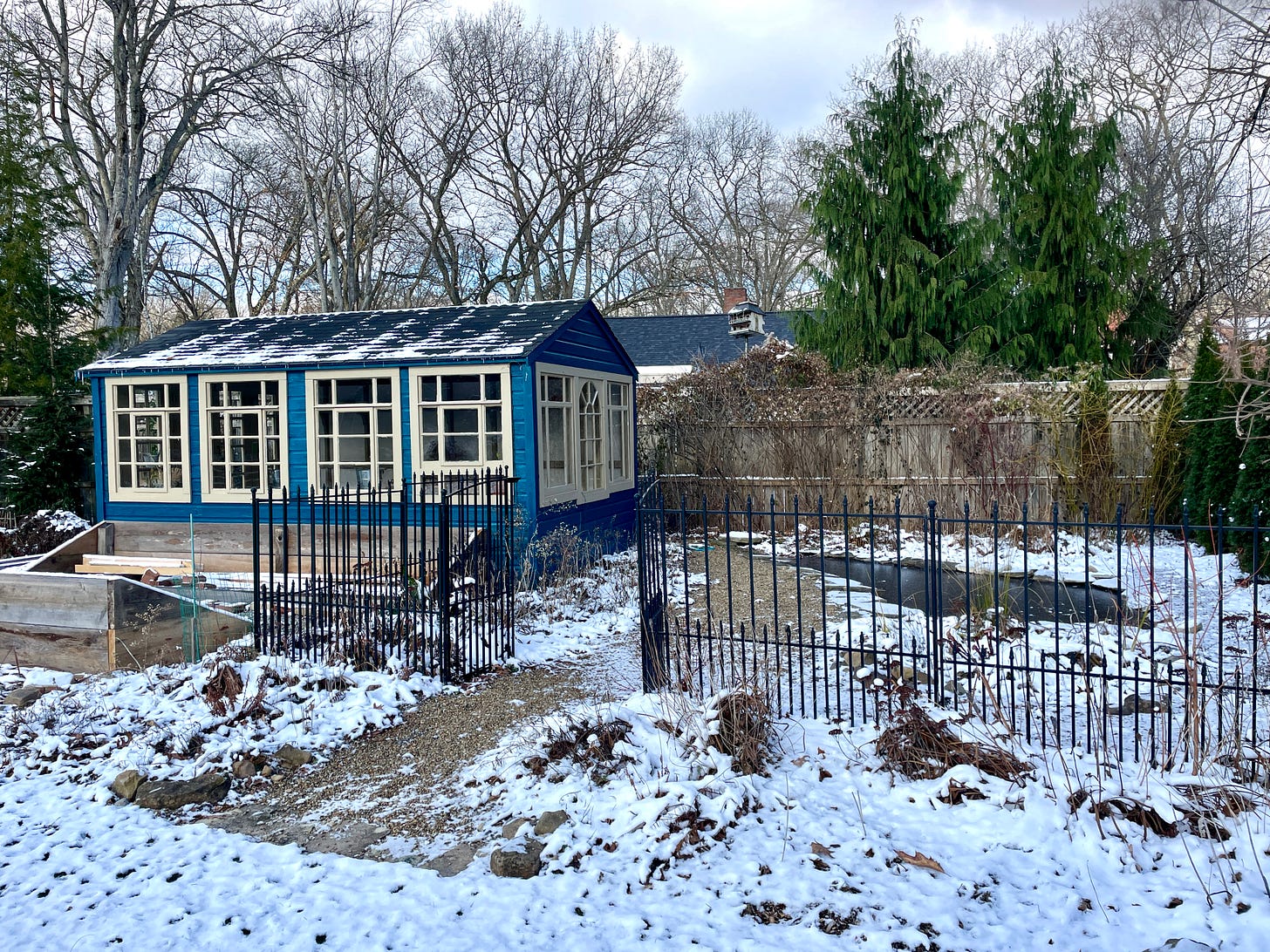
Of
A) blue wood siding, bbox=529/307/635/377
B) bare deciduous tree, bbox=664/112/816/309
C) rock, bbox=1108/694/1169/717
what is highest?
bare deciduous tree, bbox=664/112/816/309

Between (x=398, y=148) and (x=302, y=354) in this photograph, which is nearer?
(x=302, y=354)

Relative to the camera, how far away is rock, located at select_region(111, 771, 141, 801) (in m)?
4.56

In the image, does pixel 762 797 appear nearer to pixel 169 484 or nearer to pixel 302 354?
pixel 302 354

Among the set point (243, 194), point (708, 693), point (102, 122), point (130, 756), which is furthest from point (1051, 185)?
point (243, 194)

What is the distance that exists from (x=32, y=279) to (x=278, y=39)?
8538 millimetres

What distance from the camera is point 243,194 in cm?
2850

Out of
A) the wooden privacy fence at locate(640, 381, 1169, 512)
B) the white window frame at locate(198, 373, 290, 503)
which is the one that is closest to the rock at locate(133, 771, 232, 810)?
the white window frame at locate(198, 373, 290, 503)

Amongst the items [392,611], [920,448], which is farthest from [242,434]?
[920,448]

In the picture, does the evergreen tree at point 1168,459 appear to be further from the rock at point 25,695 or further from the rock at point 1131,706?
the rock at point 25,695

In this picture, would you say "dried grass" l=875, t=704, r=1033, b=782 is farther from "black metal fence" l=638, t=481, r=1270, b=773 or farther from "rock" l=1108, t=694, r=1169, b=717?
"rock" l=1108, t=694, r=1169, b=717

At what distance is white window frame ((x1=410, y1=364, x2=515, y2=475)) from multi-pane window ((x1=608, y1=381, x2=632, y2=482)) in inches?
95.8

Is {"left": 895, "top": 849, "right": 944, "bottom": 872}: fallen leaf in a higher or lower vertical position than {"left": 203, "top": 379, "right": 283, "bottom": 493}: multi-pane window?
lower

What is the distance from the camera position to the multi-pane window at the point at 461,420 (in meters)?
10.5

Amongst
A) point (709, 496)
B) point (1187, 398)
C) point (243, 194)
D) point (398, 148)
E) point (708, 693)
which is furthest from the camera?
point (243, 194)
